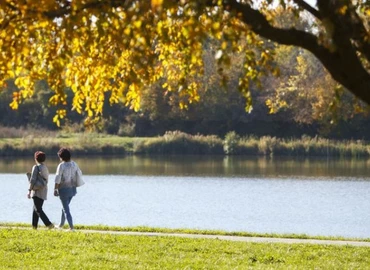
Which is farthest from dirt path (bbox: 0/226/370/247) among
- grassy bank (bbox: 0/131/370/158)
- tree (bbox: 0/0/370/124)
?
grassy bank (bbox: 0/131/370/158)

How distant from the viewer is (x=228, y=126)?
66.4 m

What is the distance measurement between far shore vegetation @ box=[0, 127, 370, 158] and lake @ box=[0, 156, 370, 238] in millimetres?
4851

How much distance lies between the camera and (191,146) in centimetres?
5781

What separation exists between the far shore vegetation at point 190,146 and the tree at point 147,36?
149ft

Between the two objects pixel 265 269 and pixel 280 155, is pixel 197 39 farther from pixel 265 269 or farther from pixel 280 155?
pixel 280 155

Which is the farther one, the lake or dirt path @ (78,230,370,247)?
the lake

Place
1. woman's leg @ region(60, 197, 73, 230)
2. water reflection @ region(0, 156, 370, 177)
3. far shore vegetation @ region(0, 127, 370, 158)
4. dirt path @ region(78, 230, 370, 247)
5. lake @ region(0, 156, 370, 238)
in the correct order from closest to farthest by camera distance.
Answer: dirt path @ region(78, 230, 370, 247) < woman's leg @ region(60, 197, 73, 230) < lake @ region(0, 156, 370, 238) < water reflection @ region(0, 156, 370, 177) < far shore vegetation @ region(0, 127, 370, 158)

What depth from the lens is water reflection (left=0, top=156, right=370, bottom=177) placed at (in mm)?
42625

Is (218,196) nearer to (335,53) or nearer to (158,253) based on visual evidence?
(158,253)

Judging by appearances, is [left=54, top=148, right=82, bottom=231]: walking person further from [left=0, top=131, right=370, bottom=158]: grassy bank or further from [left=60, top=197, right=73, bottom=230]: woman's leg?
[left=0, top=131, right=370, bottom=158]: grassy bank

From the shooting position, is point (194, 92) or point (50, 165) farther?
point (50, 165)

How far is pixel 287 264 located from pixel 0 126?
53825 millimetres

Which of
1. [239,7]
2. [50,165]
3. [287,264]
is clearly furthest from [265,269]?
[50,165]

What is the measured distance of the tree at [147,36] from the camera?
27.7ft
